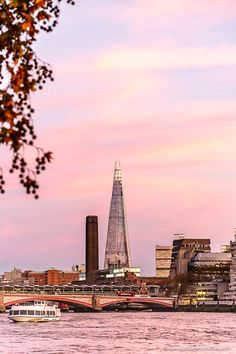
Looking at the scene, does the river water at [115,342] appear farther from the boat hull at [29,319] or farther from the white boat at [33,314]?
the white boat at [33,314]

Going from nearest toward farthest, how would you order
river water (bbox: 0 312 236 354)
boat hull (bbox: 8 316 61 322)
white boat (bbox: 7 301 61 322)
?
river water (bbox: 0 312 236 354) < boat hull (bbox: 8 316 61 322) < white boat (bbox: 7 301 61 322)

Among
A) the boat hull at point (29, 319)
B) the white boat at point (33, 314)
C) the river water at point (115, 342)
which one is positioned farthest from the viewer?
the white boat at point (33, 314)

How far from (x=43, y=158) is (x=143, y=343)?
268ft

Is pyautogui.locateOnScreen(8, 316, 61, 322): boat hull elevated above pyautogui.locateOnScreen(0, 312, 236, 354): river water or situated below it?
above

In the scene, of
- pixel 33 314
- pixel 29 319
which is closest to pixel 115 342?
pixel 29 319

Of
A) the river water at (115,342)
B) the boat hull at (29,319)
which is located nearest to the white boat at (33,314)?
the boat hull at (29,319)

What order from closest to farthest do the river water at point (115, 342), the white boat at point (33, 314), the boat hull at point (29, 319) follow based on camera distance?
the river water at point (115, 342) → the boat hull at point (29, 319) → the white boat at point (33, 314)

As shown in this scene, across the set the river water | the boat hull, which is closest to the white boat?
the boat hull

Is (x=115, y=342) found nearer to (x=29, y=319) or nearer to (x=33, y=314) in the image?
(x=29, y=319)

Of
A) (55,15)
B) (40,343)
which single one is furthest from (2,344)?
(55,15)

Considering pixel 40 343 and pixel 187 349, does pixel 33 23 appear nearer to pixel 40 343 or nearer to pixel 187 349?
pixel 187 349

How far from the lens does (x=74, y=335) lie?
106938 mm

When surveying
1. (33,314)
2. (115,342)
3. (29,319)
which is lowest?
(115,342)

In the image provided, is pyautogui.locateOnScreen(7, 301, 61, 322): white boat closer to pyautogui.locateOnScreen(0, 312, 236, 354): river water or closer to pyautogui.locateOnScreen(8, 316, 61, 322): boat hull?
pyautogui.locateOnScreen(8, 316, 61, 322): boat hull
